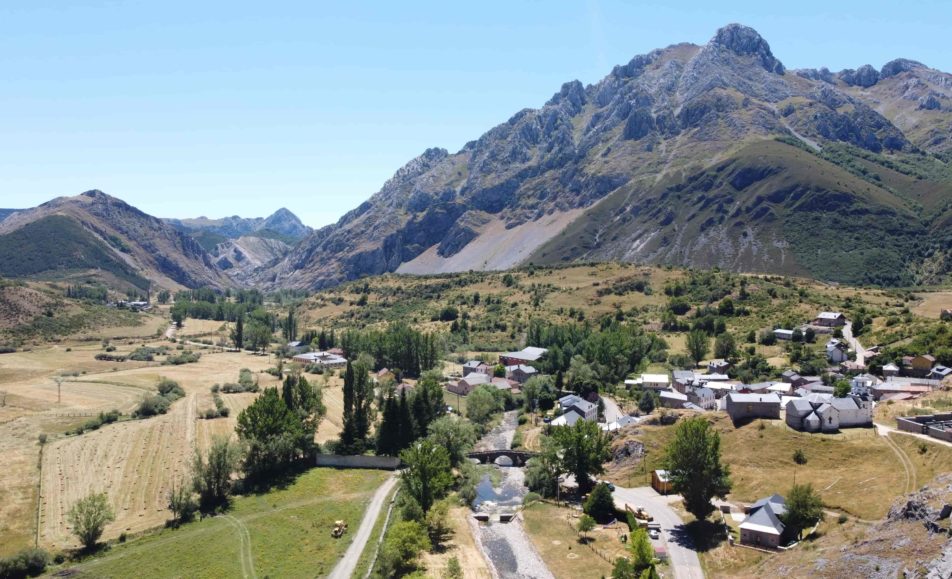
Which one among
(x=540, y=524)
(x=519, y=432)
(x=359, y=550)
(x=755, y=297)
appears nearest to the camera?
(x=359, y=550)

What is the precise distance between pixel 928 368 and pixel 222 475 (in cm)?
8529

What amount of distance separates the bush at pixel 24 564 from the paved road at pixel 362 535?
23.2 meters

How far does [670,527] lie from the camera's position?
58938 mm

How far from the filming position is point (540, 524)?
207ft

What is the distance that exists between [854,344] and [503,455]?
6486 centimetres

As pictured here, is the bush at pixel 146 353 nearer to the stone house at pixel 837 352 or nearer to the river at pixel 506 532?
the river at pixel 506 532

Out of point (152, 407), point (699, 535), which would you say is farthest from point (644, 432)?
point (152, 407)

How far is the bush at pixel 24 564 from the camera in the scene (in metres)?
53.2

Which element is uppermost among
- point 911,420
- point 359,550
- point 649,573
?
point 911,420

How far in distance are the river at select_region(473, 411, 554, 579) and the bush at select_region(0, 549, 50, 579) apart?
35206mm

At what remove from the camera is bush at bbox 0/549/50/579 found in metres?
53.2

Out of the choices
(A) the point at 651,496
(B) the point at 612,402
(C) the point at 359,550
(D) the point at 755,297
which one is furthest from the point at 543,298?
(C) the point at 359,550

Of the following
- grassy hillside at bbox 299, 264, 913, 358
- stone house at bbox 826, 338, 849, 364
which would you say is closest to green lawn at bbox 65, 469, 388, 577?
stone house at bbox 826, 338, 849, 364

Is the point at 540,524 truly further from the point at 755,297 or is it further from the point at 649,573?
the point at 755,297
